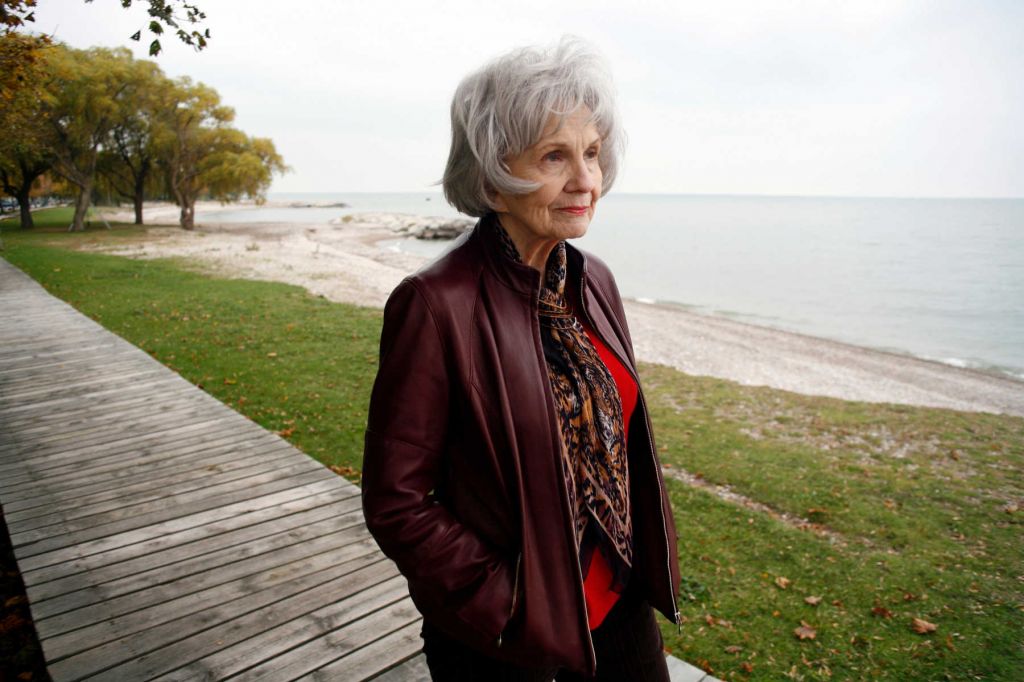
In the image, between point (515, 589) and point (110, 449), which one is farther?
point (110, 449)

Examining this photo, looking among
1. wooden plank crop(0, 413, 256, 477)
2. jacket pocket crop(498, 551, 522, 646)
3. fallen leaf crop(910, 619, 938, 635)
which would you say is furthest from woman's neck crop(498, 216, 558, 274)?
wooden plank crop(0, 413, 256, 477)

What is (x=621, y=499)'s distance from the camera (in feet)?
6.01

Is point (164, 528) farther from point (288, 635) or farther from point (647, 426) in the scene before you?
point (647, 426)

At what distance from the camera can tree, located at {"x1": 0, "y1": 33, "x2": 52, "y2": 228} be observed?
269 inches

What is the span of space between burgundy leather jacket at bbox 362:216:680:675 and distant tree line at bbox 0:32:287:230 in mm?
34830

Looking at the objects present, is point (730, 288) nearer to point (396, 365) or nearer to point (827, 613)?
point (827, 613)

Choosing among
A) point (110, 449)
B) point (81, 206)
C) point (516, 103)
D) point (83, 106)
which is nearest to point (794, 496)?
point (516, 103)

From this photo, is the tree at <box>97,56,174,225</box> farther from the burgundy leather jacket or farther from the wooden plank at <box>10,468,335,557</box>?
the burgundy leather jacket

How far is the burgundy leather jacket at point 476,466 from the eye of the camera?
4.83 feet

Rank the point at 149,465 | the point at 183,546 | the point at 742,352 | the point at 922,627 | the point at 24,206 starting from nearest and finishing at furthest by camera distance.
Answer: the point at 183,546 → the point at 922,627 → the point at 149,465 → the point at 742,352 → the point at 24,206

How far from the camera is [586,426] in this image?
171cm

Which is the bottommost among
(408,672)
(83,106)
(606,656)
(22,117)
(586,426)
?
(408,672)

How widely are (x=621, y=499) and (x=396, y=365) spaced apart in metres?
0.82

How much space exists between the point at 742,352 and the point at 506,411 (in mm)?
17768
